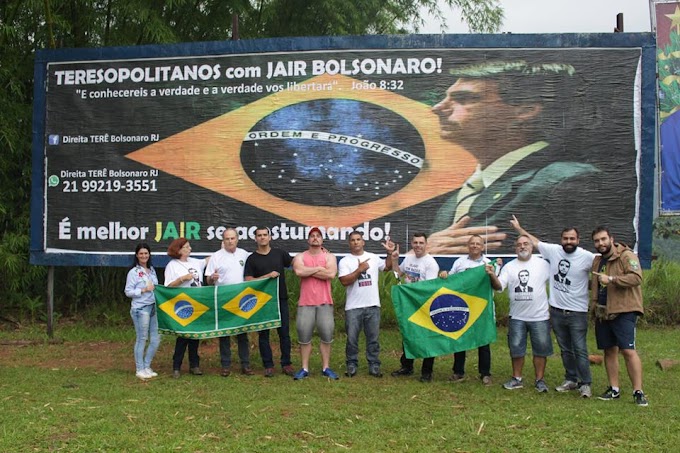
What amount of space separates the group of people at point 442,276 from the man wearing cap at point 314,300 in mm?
11

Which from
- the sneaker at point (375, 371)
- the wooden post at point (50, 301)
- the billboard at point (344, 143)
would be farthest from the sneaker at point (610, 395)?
the wooden post at point (50, 301)

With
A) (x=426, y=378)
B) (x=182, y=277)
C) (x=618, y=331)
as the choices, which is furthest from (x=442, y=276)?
(x=182, y=277)

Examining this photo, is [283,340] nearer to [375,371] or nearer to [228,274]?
[228,274]

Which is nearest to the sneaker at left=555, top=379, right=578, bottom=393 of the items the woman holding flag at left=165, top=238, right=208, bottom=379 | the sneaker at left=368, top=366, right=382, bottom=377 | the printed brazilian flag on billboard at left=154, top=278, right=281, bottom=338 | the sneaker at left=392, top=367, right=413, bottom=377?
the sneaker at left=392, top=367, right=413, bottom=377

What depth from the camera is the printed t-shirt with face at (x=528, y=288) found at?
23.2 ft

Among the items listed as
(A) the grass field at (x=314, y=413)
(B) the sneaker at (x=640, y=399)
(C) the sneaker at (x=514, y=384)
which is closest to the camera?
(A) the grass field at (x=314, y=413)

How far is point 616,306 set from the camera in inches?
256

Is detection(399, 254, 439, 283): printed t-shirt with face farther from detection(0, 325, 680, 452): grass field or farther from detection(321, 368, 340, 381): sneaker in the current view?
detection(321, 368, 340, 381): sneaker

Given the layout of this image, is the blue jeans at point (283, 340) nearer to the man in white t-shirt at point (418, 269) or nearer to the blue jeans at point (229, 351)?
the blue jeans at point (229, 351)

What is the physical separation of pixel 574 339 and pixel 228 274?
3.66 metres

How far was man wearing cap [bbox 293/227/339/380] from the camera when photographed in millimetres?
7645

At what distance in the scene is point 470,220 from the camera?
30.1 feet

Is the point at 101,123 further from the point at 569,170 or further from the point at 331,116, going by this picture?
the point at 569,170

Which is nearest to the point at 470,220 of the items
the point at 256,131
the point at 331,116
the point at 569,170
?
the point at 569,170
